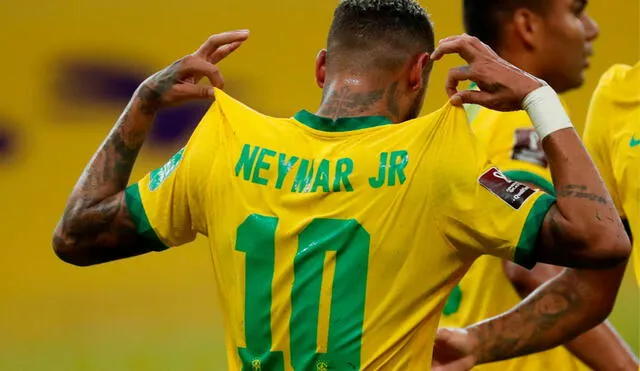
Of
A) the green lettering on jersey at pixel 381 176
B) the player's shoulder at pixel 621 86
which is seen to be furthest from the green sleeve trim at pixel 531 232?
the player's shoulder at pixel 621 86

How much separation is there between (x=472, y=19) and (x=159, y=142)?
2035mm

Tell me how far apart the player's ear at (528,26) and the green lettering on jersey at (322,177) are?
4.53ft

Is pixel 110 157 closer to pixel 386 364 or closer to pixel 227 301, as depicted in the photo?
pixel 227 301

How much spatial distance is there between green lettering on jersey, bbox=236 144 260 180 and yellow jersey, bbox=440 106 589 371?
41.1 inches

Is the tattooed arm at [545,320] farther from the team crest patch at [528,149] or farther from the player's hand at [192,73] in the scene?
the player's hand at [192,73]

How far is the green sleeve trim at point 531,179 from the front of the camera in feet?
11.0

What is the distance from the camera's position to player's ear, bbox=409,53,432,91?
258 cm

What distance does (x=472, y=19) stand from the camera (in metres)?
3.84

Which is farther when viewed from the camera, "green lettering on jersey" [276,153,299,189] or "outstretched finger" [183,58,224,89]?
"outstretched finger" [183,58,224,89]

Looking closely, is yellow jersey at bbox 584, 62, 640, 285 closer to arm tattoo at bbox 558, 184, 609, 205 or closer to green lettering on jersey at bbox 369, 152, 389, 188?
arm tattoo at bbox 558, 184, 609, 205

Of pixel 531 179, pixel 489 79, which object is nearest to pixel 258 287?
pixel 489 79

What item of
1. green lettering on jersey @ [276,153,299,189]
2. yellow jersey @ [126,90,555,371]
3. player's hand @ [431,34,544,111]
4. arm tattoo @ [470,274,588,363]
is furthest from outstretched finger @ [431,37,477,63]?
arm tattoo @ [470,274,588,363]

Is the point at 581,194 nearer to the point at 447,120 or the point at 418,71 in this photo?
the point at 447,120

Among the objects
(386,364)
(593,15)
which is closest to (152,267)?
(593,15)
